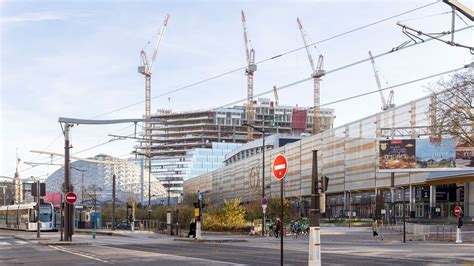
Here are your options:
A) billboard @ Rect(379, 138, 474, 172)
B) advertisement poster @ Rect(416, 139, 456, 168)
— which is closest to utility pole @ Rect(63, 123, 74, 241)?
billboard @ Rect(379, 138, 474, 172)

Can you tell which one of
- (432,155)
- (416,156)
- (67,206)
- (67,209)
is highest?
(432,155)

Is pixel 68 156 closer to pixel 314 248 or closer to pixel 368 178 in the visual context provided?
pixel 314 248

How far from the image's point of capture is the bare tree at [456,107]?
3553cm

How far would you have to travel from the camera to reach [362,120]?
10656cm

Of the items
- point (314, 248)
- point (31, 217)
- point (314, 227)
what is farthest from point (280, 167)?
point (31, 217)

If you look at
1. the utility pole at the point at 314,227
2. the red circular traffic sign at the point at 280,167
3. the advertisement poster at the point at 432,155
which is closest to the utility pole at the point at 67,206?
the red circular traffic sign at the point at 280,167

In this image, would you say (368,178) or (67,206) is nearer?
(67,206)

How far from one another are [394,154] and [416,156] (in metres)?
2.20

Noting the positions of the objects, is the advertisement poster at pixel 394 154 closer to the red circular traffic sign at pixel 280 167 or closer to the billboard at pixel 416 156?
the billboard at pixel 416 156

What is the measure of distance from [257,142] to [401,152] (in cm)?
10617

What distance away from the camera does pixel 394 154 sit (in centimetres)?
6694

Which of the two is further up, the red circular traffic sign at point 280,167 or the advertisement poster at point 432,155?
the advertisement poster at point 432,155

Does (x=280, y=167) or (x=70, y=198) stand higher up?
(x=280, y=167)

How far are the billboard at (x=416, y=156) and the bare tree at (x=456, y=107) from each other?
2616 cm
